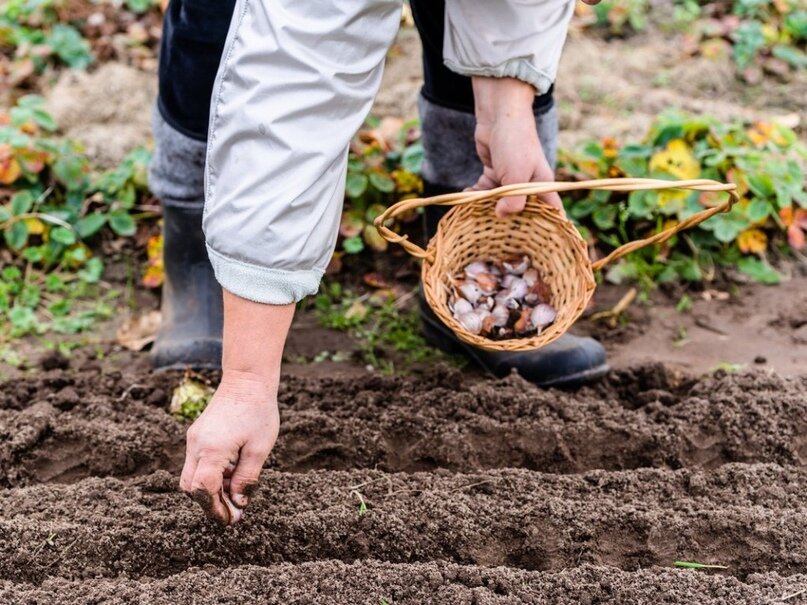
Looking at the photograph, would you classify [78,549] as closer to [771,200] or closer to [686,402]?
[686,402]

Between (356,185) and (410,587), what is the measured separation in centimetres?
140

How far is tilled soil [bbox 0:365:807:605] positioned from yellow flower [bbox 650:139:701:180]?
2.38ft

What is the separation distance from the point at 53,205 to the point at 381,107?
3.88 feet

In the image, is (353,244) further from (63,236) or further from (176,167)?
(63,236)

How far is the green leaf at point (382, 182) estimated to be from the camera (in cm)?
279

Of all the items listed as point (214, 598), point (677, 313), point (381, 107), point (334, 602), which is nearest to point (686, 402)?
point (677, 313)

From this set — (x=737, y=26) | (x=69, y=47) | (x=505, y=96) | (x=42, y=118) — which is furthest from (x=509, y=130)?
(x=737, y=26)

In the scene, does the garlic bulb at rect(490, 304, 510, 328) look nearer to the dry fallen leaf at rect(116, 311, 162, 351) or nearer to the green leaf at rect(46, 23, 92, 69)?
the dry fallen leaf at rect(116, 311, 162, 351)

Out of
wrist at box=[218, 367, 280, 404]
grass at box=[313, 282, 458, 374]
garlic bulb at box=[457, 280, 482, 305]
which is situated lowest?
grass at box=[313, 282, 458, 374]

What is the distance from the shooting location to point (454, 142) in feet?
7.52

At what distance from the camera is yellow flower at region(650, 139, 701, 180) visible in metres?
2.81

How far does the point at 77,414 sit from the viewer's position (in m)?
2.18

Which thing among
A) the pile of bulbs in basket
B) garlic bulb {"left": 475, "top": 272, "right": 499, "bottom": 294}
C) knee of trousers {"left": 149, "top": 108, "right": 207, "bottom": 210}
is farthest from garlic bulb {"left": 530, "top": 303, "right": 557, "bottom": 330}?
knee of trousers {"left": 149, "top": 108, "right": 207, "bottom": 210}

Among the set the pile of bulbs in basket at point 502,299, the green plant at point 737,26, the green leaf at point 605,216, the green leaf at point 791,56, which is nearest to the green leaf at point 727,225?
the green leaf at point 605,216
